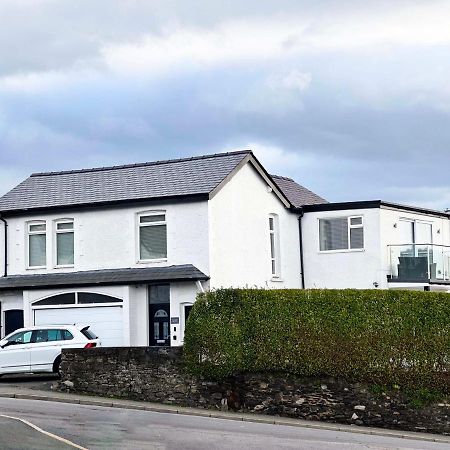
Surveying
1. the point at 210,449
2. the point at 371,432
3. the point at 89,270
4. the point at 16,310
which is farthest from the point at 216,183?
the point at 210,449

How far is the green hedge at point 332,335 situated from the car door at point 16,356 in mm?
6514

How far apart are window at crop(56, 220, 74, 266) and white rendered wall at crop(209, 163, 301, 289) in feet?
19.2

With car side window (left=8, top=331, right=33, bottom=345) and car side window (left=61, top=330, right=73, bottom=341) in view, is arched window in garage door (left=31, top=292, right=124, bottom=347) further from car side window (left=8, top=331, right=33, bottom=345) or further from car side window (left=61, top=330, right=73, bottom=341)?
car side window (left=8, top=331, right=33, bottom=345)

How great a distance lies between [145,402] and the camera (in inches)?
1068

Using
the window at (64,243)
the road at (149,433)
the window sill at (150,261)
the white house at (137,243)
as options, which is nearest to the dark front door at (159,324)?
the white house at (137,243)

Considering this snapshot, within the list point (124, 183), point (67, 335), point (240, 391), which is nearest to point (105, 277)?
point (124, 183)

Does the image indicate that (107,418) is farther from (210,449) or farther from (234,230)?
(234,230)

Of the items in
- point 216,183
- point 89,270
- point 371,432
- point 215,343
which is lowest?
point 371,432

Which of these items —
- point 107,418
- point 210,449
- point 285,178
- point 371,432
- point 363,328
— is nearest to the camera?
point 210,449

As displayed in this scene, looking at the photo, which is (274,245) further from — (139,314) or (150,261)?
(139,314)

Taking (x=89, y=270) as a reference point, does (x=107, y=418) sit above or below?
below

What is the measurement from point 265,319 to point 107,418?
18.4ft

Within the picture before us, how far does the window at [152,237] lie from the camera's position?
36312mm

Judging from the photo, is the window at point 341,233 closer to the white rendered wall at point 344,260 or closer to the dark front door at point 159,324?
the white rendered wall at point 344,260
